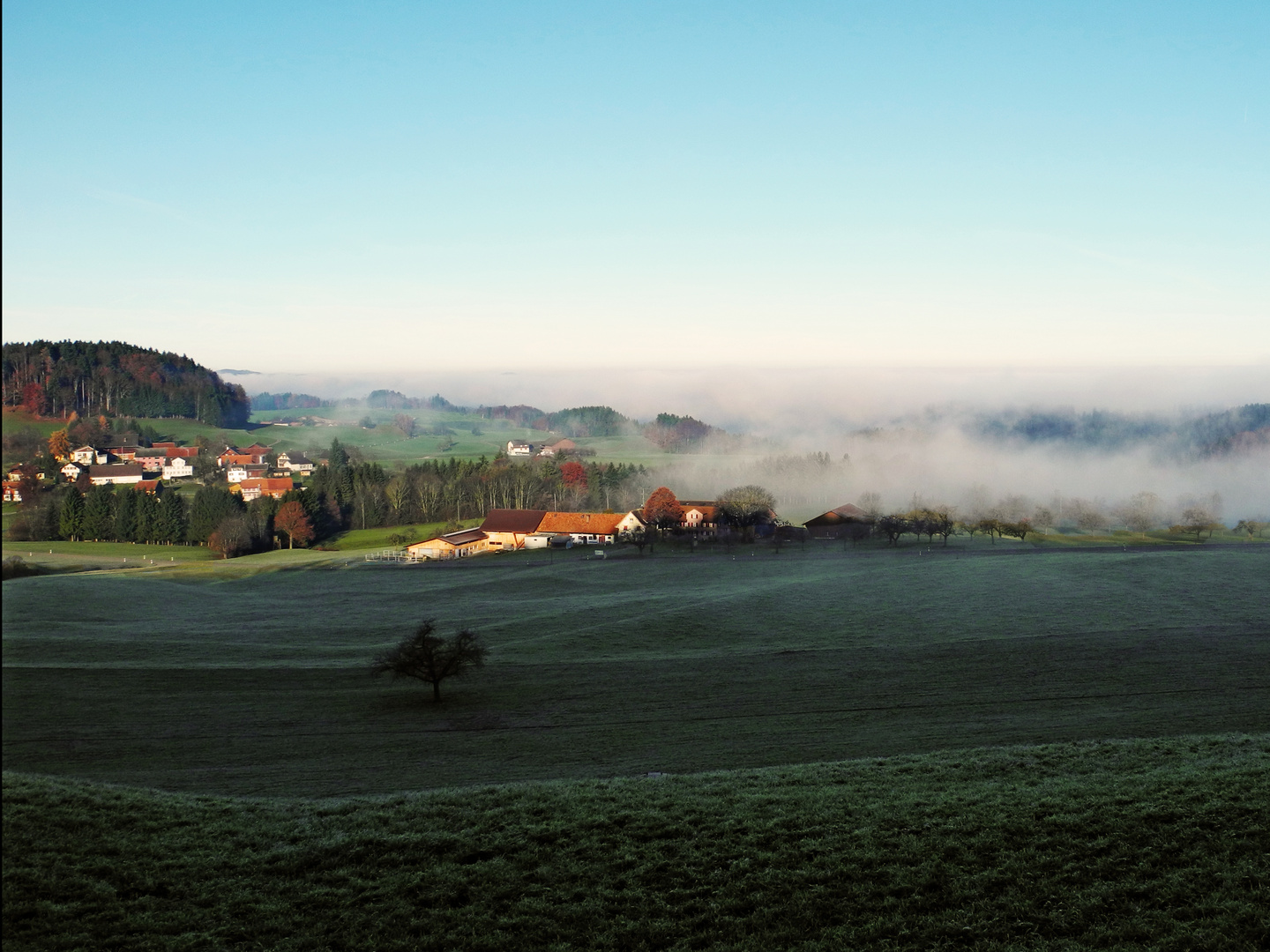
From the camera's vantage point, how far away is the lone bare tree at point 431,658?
902 inches

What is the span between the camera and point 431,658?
75.5ft

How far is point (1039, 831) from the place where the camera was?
398 inches

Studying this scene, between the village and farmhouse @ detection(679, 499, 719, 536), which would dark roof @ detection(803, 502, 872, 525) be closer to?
the village

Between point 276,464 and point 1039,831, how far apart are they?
3334cm

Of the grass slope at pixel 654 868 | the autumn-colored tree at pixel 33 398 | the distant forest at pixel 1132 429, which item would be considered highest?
the distant forest at pixel 1132 429

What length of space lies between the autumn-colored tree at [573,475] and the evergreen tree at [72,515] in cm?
4351

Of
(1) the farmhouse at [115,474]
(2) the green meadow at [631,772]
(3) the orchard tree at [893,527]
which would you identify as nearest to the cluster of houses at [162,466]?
(1) the farmhouse at [115,474]

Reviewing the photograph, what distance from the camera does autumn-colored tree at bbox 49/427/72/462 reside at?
5325mm

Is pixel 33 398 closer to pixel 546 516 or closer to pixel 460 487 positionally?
pixel 460 487

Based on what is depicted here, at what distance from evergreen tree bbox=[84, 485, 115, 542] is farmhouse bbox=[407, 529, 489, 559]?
83.0ft

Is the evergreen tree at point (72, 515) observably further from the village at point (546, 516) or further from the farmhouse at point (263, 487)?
the farmhouse at point (263, 487)

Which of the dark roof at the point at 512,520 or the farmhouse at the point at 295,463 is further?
the dark roof at the point at 512,520

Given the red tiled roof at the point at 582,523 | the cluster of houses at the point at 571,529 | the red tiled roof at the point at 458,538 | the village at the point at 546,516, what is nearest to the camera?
the village at the point at 546,516

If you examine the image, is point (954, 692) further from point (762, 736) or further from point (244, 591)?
point (244, 591)
